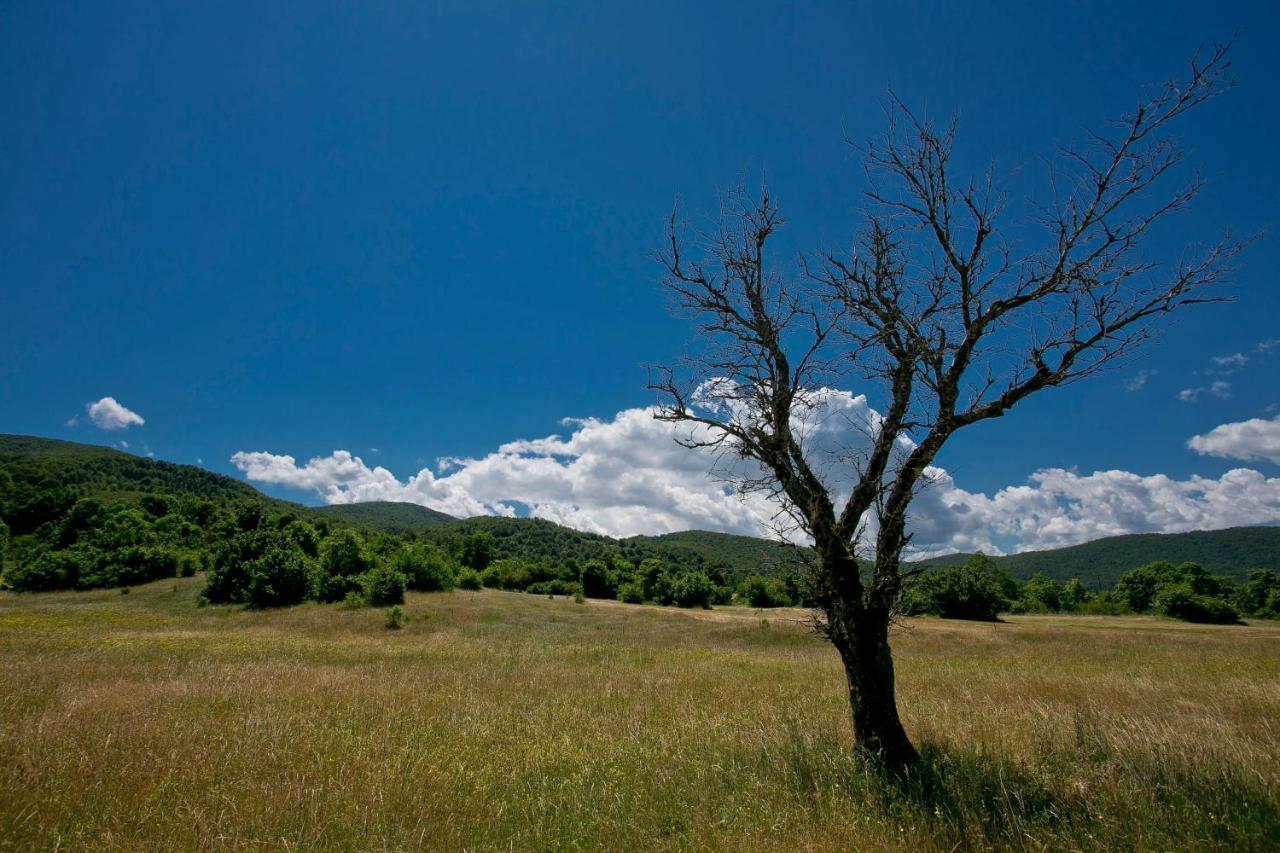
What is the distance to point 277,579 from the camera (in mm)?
45375

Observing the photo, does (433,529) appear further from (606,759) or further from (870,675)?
(870,675)

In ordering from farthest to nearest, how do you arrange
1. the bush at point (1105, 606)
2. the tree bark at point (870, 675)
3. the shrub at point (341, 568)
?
1. the bush at point (1105, 606)
2. the shrub at point (341, 568)
3. the tree bark at point (870, 675)

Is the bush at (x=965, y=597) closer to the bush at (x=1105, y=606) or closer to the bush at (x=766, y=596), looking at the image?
the bush at (x=766, y=596)

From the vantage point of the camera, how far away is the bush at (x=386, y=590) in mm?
43594

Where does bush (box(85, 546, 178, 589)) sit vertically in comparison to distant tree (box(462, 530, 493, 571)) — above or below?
below

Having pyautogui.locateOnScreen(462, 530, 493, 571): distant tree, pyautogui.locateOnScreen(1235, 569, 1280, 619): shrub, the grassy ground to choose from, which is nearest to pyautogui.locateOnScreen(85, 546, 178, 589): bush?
pyautogui.locateOnScreen(462, 530, 493, 571): distant tree

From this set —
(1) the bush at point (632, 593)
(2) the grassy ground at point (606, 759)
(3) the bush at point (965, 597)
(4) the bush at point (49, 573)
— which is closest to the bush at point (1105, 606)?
(3) the bush at point (965, 597)

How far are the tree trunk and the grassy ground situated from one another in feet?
1.35

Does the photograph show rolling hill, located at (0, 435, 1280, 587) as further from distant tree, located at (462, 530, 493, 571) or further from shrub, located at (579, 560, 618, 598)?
shrub, located at (579, 560, 618, 598)

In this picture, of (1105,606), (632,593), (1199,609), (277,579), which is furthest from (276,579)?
(1105,606)

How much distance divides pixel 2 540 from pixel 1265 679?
376ft

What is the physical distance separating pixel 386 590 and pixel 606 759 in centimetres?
4199

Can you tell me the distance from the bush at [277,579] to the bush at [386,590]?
6.83 meters

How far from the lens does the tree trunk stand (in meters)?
6.36
